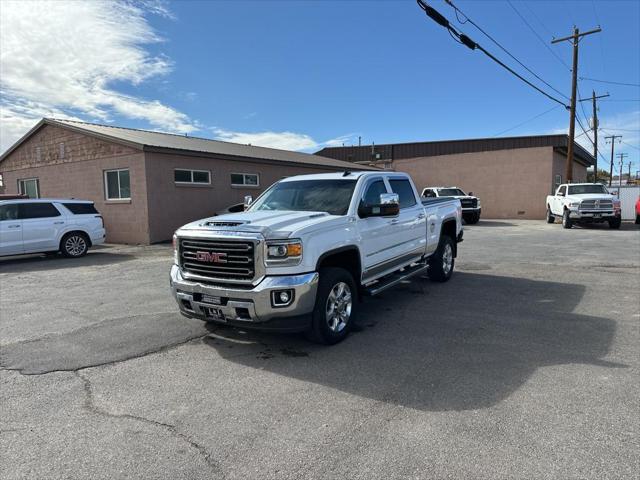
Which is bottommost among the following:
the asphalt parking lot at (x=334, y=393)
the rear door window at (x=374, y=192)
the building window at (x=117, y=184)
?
the asphalt parking lot at (x=334, y=393)

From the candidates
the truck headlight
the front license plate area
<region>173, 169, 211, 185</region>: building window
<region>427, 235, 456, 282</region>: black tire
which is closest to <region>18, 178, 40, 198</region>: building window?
<region>173, 169, 211, 185</region>: building window

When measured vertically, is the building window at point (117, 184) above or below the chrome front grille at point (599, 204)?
above

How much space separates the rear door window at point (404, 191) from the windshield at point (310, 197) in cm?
120

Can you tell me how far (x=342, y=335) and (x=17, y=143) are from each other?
73.2 feet

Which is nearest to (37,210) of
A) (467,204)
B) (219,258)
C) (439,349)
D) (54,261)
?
(54,261)

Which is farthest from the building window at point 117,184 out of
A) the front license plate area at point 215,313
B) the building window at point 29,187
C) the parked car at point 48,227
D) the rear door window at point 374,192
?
the front license plate area at point 215,313

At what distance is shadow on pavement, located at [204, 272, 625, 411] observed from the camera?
3985mm

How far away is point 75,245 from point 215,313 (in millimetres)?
10265

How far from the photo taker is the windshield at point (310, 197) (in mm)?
5793

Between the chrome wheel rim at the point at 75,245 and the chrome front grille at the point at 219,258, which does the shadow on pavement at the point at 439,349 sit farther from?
the chrome wheel rim at the point at 75,245

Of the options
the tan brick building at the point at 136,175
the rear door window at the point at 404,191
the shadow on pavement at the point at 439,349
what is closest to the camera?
the shadow on pavement at the point at 439,349

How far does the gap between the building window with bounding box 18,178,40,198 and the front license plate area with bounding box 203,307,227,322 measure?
19931mm

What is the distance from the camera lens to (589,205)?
1977 centimetres

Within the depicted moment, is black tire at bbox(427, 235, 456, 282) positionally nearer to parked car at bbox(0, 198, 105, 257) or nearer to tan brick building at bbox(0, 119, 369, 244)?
parked car at bbox(0, 198, 105, 257)
